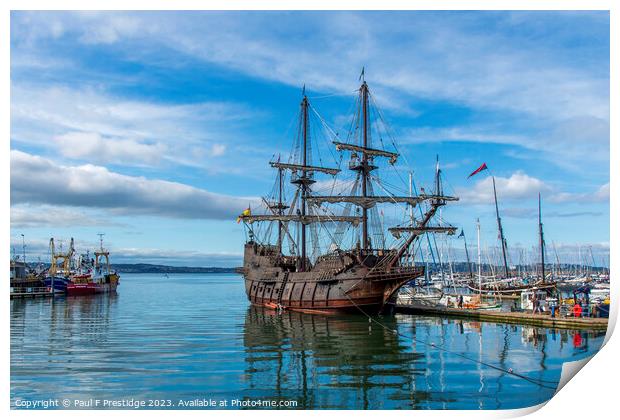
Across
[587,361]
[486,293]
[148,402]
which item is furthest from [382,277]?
[486,293]

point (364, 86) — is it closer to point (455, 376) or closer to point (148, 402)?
point (455, 376)

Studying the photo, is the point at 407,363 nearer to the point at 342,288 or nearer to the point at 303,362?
the point at 303,362

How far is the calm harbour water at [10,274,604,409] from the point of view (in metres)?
18.0

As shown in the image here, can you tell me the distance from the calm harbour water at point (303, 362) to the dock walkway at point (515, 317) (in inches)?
54.2

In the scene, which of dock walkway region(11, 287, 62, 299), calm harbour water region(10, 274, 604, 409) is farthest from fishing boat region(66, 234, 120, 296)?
calm harbour water region(10, 274, 604, 409)

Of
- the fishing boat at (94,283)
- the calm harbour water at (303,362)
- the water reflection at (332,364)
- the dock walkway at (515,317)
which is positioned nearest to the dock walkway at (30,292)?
the fishing boat at (94,283)

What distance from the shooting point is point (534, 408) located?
52.6 ft

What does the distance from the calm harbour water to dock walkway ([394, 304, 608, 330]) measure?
1.38 meters

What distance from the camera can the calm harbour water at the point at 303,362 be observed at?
1800cm

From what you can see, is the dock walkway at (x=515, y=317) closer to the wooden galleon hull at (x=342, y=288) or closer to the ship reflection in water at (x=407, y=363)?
the ship reflection in water at (x=407, y=363)

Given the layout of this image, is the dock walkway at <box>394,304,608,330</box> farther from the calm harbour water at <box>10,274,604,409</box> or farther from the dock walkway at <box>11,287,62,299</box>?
the dock walkway at <box>11,287,62,299</box>

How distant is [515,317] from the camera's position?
3806cm

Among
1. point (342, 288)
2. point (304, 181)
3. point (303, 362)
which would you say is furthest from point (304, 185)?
point (303, 362)

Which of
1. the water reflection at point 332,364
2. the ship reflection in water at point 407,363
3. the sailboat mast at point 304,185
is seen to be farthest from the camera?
the sailboat mast at point 304,185
